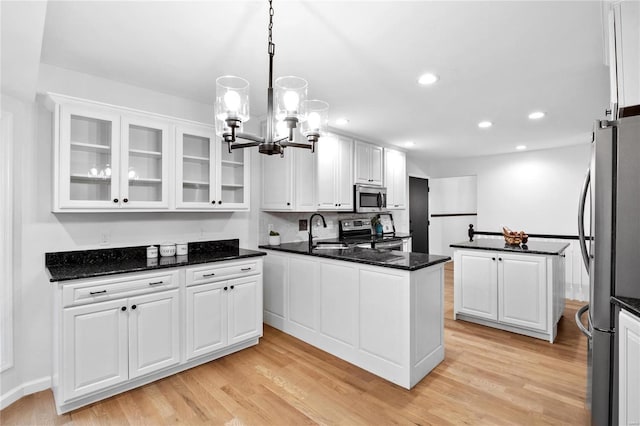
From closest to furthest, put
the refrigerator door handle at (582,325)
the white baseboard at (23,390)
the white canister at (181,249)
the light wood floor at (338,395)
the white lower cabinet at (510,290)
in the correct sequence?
the refrigerator door handle at (582,325) → the light wood floor at (338,395) → the white baseboard at (23,390) → the white canister at (181,249) → the white lower cabinet at (510,290)

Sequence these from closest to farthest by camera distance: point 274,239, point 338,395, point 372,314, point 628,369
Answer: point 628,369
point 338,395
point 372,314
point 274,239

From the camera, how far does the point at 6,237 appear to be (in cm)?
224

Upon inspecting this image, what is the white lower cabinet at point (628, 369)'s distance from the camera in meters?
1.29

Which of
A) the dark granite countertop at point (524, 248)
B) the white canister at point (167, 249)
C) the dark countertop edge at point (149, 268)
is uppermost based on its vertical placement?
the white canister at point (167, 249)

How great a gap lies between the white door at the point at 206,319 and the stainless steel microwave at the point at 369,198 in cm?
235

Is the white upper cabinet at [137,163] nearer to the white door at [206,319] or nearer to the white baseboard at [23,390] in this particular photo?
the white door at [206,319]

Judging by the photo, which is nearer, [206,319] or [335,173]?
[206,319]

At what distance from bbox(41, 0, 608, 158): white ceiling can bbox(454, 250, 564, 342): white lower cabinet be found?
1.64m

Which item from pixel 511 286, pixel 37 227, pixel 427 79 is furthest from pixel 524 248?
pixel 37 227

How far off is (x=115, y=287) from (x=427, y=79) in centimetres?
288

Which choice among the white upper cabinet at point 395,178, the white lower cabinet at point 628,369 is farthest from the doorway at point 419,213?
the white lower cabinet at point 628,369

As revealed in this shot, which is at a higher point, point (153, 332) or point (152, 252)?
point (152, 252)

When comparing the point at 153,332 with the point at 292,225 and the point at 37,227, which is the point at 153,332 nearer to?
the point at 37,227

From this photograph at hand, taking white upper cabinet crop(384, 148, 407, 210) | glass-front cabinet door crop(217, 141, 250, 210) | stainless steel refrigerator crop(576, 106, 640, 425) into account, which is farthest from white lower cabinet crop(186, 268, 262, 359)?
white upper cabinet crop(384, 148, 407, 210)
